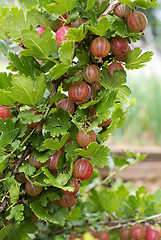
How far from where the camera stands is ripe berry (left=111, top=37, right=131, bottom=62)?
37cm

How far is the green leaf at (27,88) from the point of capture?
0.34 m

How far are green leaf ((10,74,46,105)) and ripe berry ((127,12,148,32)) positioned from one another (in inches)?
5.2

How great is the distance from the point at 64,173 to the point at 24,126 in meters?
0.08

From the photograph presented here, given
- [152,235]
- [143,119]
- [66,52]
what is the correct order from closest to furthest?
[66,52]
[152,235]
[143,119]

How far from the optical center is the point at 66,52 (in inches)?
12.8

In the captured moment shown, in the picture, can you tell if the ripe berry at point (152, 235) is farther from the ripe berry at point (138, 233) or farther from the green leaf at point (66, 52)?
the green leaf at point (66, 52)

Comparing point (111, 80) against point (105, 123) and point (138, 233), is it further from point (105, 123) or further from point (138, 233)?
point (138, 233)

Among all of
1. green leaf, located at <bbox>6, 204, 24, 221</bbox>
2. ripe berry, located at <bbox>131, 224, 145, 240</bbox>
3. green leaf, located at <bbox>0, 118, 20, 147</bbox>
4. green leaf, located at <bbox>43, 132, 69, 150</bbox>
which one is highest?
green leaf, located at <bbox>0, 118, 20, 147</bbox>

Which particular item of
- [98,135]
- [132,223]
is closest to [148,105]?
[132,223]

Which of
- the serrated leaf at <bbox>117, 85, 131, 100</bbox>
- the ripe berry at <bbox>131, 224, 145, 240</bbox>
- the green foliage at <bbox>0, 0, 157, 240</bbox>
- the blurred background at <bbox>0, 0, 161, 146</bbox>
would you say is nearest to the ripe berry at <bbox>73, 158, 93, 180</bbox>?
the green foliage at <bbox>0, 0, 157, 240</bbox>

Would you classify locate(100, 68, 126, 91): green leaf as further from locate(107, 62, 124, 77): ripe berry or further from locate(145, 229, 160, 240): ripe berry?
locate(145, 229, 160, 240): ripe berry

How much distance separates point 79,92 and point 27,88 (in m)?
0.07

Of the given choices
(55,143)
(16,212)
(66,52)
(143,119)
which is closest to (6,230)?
(16,212)

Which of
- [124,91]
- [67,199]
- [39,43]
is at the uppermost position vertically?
[39,43]
